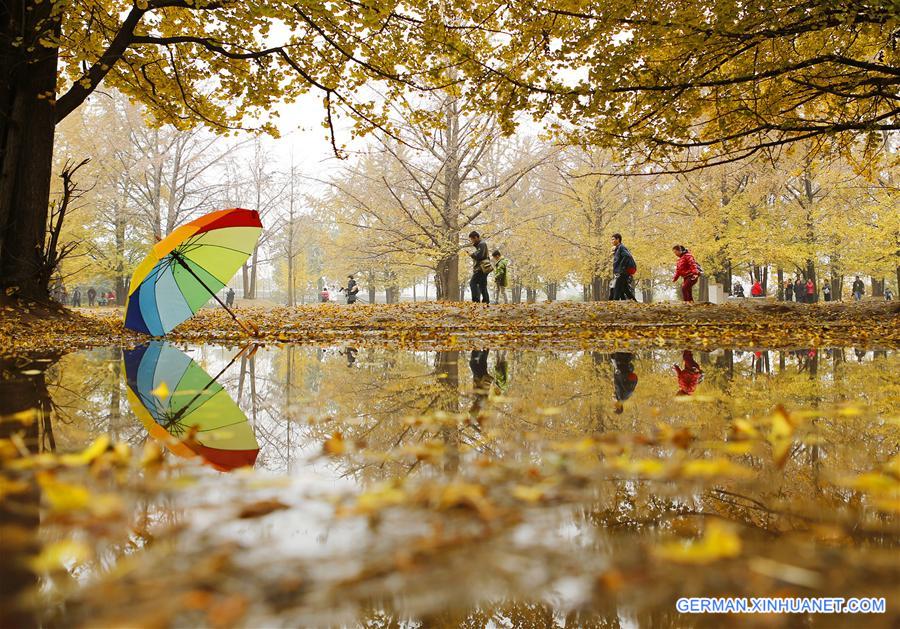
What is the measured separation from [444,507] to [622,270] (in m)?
13.6

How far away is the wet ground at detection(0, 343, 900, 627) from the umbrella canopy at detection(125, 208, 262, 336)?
274 centimetres

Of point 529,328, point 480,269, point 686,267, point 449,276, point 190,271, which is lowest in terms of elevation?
point 529,328

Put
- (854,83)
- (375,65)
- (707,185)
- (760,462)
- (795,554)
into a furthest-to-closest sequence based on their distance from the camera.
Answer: (707,185), (375,65), (854,83), (760,462), (795,554)

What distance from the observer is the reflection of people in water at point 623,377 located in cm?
311

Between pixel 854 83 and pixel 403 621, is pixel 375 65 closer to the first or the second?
pixel 854 83

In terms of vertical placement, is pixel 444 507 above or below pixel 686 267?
below

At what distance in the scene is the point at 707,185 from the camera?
20.9 m

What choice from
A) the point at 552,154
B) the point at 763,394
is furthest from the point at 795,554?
the point at 552,154

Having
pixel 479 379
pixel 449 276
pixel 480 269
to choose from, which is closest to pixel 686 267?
pixel 480 269

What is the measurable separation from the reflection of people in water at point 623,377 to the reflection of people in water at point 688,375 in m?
0.30

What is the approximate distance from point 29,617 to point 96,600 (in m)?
0.12

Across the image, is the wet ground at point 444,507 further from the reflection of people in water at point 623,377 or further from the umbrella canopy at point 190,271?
the umbrella canopy at point 190,271

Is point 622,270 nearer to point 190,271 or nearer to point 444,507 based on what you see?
point 190,271

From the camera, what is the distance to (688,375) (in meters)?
3.90
